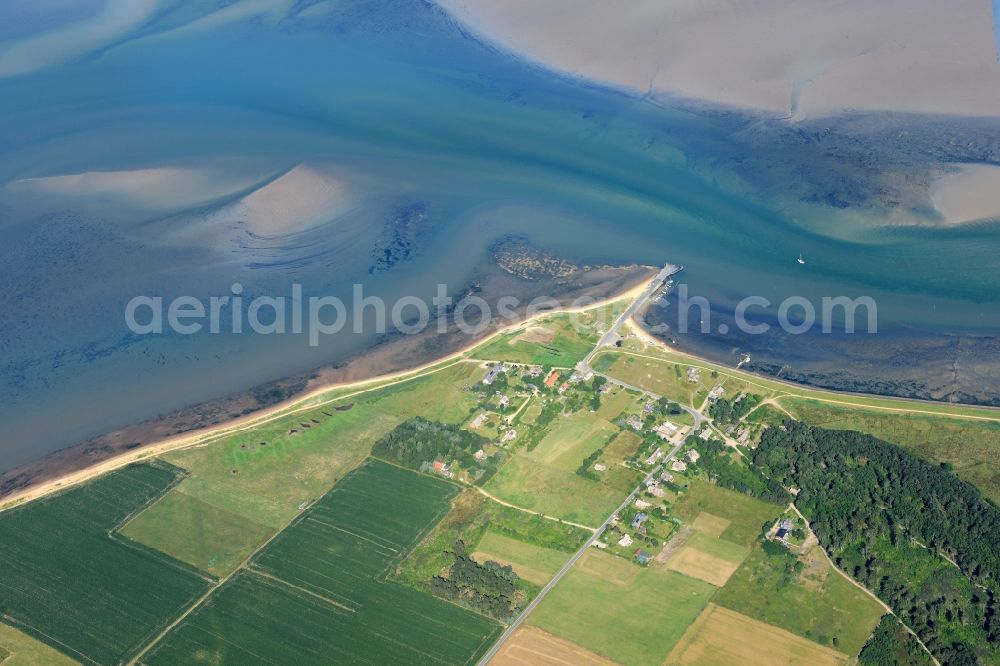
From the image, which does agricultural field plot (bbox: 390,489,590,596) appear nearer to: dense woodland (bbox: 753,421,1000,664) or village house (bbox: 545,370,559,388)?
village house (bbox: 545,370,559,388)

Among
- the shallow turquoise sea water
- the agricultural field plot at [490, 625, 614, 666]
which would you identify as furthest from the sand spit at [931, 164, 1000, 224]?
the agricultural field plot at [490, 625, 614, 666]

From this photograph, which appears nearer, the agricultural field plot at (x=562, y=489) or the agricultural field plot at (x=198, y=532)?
the agricultural field plot at (x=198, y=532)

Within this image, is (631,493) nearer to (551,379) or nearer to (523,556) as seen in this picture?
(523,556)

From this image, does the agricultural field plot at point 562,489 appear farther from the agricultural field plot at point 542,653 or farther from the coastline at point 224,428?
the coastline at point 224,428

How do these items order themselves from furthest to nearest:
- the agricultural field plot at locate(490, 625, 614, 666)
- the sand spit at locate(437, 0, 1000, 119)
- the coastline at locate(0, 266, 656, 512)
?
the sand spit at locate(437, 0, 1000, 119)
the coastline at locate(0, 266, 656, 512)
the agricultural field plot at locate(490, 625, 614, 666)

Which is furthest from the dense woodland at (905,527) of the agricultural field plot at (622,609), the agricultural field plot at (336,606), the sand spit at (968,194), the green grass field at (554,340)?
the sand spit at (968,194)

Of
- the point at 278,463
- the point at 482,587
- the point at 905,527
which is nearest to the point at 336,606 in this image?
the point at 482,587
